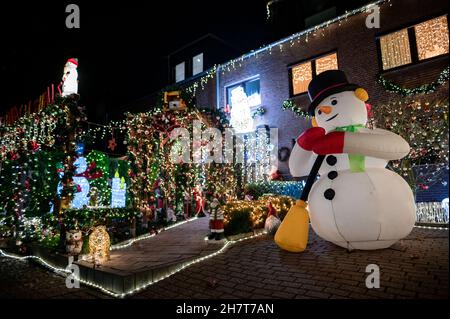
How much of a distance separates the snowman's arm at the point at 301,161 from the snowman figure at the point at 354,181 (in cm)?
51

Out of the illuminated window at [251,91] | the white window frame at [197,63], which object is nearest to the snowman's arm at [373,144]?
the illuminated window at [251,91]

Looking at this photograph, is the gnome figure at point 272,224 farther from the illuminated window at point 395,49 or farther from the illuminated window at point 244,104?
the illuminated window at point 395,49

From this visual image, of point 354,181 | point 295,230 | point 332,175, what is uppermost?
point 332,175

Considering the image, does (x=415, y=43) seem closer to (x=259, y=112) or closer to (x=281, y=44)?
(x=281, y=44)

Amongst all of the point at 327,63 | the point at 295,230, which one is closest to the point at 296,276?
the point at 295,230

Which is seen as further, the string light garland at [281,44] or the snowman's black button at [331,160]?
the string light garland at [281,44]

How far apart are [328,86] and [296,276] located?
3.54 meters

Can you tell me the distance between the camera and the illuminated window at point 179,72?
2041 centimetres

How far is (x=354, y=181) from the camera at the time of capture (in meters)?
4.90

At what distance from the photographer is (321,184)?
5340 mm

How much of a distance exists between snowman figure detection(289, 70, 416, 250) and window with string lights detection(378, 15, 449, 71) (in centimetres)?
795

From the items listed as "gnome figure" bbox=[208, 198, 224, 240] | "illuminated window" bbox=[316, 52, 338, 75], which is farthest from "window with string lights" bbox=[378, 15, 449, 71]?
"gnome figure" bbox=[208, 198, 224, 240]

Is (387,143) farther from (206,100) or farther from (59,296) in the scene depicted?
(206,100)

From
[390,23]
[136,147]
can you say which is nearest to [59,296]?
[136,147]
